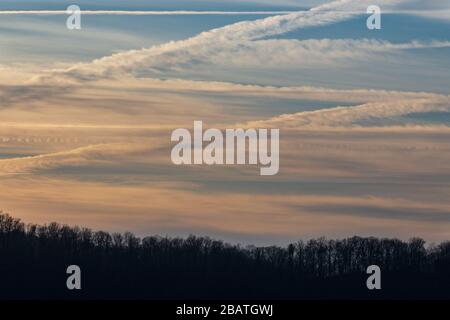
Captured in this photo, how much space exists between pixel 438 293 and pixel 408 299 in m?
9.51

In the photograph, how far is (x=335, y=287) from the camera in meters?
197

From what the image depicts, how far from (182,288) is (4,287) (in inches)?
1007
